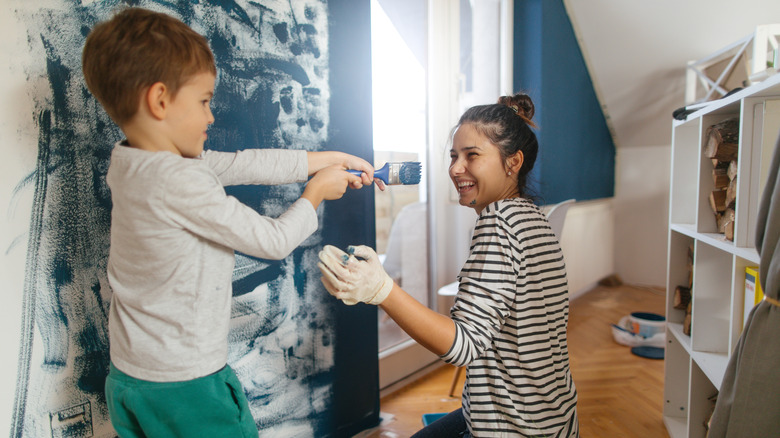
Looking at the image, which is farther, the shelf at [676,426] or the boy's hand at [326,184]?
the shelf at [676,426]

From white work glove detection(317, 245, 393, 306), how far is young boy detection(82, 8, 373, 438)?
0.07 metres

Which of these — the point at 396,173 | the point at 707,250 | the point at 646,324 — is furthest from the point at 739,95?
the point at 646,324

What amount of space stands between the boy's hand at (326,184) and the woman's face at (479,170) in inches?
13.2

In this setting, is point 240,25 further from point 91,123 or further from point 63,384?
point 63,384

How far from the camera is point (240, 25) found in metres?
1.20

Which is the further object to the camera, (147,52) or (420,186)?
(420,186)

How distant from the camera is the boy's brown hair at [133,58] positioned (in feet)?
2.28

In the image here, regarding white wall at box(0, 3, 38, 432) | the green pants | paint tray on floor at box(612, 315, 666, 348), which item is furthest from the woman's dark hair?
paint tray on floor at box(612, 315, 666, 348)

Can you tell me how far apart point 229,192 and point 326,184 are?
0.44m

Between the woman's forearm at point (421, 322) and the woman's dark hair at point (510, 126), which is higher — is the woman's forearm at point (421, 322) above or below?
below

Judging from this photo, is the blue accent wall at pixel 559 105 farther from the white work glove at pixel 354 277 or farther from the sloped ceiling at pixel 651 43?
the white work glove at pixel 354 277

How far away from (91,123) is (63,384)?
1.77ft

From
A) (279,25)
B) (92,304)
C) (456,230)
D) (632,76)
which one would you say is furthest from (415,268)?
(632,76)

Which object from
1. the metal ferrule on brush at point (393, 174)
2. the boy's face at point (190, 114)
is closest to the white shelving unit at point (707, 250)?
the metal ferrule on brush at point (393, 174)
